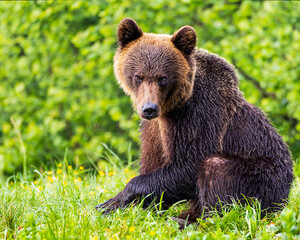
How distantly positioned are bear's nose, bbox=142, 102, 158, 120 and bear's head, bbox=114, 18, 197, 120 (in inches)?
2.4

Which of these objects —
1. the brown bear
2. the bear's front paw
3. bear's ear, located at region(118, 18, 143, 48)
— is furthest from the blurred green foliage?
the bear's front paw

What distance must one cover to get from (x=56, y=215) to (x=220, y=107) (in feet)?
6.74

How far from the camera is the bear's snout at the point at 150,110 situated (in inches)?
177

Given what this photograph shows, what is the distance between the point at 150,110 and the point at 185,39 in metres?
0.95

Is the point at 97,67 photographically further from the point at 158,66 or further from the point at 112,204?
the point at 112,204

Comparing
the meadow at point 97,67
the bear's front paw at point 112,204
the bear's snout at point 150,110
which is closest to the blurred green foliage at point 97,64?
the meadow at point 97,67

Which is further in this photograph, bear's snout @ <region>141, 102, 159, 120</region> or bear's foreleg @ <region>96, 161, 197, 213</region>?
bear's foreleg @ <region>96, 161, 197, 213</region>

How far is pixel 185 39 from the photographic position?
493 cm

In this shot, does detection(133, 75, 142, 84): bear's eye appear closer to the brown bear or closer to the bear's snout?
the brown bear

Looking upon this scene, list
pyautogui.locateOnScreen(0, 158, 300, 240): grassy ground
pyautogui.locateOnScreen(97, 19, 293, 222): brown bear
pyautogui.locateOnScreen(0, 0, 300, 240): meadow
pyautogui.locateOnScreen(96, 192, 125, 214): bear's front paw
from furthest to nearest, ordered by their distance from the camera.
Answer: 1. pyautogui.locateOnScreen(0, 0, 300, 240): meadow
2. pyautogui.locateOnScreen(96, 192, 125, 214): bear's front paw
3. pyautogui.locateOnScreen(97, 19, 293, 222): brown bear
4. pyautogui.locateOnScreen(0, 158, 300, 240): grassy ground

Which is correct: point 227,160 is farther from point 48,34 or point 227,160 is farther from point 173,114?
point 48,34

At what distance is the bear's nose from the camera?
4.49m

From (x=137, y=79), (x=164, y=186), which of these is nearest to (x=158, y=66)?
(x=137, y=79)

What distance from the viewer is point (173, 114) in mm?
4918
